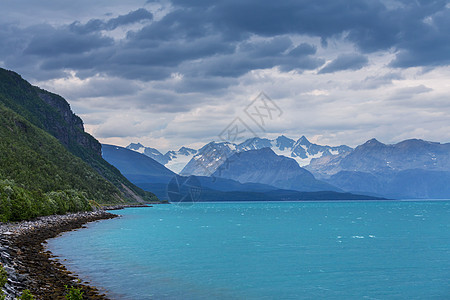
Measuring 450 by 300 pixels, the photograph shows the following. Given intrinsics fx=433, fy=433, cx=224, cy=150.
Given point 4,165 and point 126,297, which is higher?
point 4,165

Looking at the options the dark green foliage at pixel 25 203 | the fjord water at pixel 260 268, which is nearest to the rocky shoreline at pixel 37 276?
the fjord water at pixel 260 268

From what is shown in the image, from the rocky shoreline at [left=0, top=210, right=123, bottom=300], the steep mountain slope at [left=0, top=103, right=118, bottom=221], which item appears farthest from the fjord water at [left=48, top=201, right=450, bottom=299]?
the steep mountain slope at [left=0, top=103, right=118, bottom=221]

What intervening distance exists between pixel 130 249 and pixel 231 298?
3392cm

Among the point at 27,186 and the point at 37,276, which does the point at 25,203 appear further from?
the point at 27,186

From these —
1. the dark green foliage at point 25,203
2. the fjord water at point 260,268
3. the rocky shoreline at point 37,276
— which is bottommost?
the fjord water at point 260,268

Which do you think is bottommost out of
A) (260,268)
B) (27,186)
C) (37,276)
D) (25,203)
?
(260,268)

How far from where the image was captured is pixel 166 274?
144 ft

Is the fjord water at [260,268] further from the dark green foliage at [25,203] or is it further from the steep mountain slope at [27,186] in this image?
the steep mountain slope at [27,186]

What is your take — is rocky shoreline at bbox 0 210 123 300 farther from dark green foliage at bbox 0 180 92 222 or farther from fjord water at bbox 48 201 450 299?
dark green foliage at bbox 0 180 92 222

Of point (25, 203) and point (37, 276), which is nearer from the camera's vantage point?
point (37, 276)

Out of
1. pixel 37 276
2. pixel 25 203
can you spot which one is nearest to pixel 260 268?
pixel 37 276

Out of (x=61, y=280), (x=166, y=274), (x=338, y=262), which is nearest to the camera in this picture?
(x=61, y=280)

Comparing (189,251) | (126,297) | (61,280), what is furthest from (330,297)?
(189,251)

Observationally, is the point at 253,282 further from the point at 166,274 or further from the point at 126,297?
the point at 126,297
